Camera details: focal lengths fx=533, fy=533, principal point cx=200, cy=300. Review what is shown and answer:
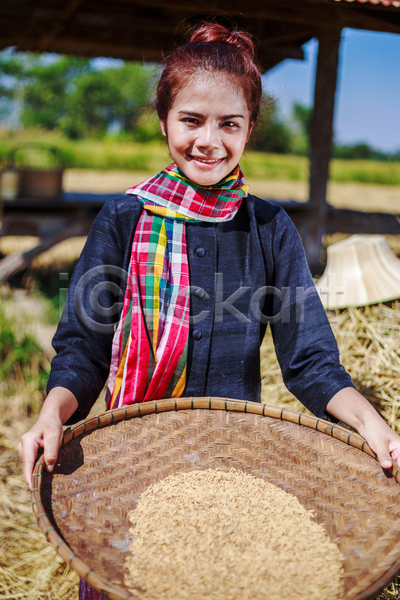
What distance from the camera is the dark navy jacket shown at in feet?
4.27

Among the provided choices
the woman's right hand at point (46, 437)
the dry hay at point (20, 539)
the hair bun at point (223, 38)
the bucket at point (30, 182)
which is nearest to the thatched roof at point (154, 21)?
the bucket at point (30, 182)

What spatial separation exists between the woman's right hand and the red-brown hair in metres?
0.76

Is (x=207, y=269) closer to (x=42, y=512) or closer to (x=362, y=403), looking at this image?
(x=362, y=403)

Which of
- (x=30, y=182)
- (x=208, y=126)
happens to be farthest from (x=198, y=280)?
(x=30, y=182)

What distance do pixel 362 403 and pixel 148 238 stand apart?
0.64 m

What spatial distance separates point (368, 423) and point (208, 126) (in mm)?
770

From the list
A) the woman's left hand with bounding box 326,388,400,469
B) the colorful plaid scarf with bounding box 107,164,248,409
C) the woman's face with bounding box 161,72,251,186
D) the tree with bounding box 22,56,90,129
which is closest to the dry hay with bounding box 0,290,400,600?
the woman's left hand with bounding box 326,388,400,469

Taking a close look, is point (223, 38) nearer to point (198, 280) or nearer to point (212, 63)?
point (212, 63)

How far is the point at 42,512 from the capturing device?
953 millimetres

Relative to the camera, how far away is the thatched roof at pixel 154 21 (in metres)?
3.77

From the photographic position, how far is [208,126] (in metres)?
1.26

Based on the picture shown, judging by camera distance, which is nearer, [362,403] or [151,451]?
[362,403]

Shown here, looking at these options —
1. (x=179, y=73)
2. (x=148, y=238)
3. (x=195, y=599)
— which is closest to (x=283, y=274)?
(x=148, y=238)

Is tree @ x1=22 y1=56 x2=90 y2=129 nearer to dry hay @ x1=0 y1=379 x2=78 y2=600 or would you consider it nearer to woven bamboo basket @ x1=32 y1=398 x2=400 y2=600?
dry hay @ x1=0 y1=379 x2=78 y2=600
